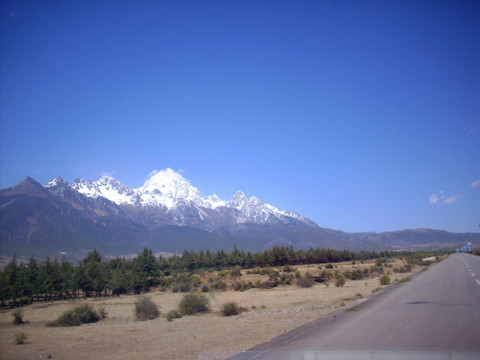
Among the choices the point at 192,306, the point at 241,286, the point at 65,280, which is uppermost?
the point at 192,306

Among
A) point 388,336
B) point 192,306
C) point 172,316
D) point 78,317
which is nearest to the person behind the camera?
point 388,336

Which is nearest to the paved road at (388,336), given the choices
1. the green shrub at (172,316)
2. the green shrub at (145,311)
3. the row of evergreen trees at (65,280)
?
the green shrub at (172,316)

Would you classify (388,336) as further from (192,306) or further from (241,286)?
(241,286)

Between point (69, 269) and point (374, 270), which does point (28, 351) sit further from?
point (374, 270)

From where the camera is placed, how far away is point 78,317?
25.1m

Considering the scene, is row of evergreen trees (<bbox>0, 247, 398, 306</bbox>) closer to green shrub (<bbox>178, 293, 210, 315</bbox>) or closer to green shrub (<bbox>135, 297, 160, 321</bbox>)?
green shrub (<bbox>135, 297, 160, 321</bbox>)

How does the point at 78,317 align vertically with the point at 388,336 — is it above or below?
below

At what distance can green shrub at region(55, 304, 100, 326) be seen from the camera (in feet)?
80.2

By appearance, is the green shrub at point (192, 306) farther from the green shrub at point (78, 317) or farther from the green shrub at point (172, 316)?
the green shrub at point (78, 317)

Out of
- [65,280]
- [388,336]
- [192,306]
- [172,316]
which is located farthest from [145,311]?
[65,280]

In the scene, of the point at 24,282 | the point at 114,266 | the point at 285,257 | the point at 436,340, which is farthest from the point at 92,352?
the point at 285,257

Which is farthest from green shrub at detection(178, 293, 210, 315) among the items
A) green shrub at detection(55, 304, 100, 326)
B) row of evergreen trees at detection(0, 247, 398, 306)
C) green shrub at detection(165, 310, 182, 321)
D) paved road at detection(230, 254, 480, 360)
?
row of evergreen trees at detection(0, 247, 398, 306)

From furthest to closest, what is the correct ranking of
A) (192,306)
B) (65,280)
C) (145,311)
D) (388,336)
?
(65,280) → (192,306) → (145,311) → (388,336)

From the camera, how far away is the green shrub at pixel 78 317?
80.2 feet
